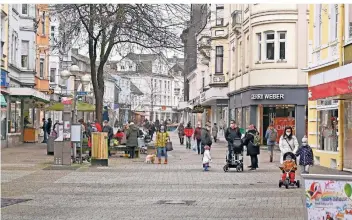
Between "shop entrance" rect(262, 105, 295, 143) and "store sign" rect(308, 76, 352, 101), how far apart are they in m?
16.0

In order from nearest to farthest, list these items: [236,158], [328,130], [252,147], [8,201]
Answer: [8,201] → [236,158] → [252,147] → [328,130]

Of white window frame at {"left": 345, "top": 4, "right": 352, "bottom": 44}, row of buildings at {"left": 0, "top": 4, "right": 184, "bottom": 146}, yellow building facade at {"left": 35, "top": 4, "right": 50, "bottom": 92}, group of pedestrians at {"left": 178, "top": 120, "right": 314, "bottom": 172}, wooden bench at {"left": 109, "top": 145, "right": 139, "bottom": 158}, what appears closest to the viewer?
group of pedestrians at {"left": 178, "top": 120, "right": 314, "bottom": 172}

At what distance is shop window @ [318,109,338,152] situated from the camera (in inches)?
979

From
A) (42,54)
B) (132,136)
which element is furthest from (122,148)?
(42,54)

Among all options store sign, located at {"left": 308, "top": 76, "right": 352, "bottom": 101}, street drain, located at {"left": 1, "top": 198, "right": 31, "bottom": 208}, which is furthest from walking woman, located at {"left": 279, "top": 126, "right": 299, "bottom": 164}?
street drain, located at {"left": 1, "top": 198, "right": 31, "bottom": 208}

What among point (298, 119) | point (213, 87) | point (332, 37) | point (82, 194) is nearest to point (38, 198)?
point (82, 194)

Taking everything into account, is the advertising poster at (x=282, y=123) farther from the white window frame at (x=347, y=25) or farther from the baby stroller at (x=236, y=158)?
the white window frame at (x=347, y=25)

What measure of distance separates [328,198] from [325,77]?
15290 mm

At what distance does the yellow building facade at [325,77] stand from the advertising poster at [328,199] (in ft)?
44.2

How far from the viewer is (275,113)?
139 feet

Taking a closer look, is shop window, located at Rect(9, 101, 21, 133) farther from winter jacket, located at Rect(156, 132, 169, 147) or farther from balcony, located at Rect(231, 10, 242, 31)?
winter jacket, located at Rect(156, 132, 169, 147)

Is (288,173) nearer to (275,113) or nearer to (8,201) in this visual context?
(8,201)

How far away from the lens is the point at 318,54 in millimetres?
26422

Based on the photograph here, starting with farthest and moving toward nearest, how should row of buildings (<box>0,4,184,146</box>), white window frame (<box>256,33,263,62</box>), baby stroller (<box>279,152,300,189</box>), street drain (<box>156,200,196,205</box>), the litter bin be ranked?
white window frame (<box>256,33,263,62</box>) < row of buildings (<box>0,4,184,146</box>) < the litter bin < baby stroller (<box>279,152,300,189</box>) < street drain (<box>156,200,196,205</box>)
